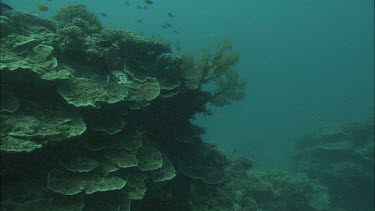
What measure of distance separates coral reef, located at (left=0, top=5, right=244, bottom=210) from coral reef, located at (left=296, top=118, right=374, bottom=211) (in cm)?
1254

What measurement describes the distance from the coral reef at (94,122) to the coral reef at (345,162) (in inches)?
494

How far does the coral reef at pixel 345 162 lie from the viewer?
17.4 m

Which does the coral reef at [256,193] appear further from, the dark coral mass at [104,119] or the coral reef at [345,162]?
the coral reef at [345,162]

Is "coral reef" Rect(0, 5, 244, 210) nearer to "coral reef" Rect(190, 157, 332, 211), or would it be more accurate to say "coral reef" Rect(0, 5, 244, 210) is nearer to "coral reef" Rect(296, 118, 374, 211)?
"coral reef" Rect(190, 157, 332, 211)

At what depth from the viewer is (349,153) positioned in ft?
62.0

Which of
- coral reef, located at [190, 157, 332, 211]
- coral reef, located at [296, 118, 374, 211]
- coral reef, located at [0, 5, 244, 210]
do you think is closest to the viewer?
coral reef, located at [0, 5, 244, 210]

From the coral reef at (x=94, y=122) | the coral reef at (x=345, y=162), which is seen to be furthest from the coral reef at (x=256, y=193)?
the coral reef at (x=345, y=162)

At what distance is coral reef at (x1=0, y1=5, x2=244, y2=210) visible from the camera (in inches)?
175

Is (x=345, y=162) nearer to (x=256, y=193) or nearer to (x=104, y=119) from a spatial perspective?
(x=256, y=193)

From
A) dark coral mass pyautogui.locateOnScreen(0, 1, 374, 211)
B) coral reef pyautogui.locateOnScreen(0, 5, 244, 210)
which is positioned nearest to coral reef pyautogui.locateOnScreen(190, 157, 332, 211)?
dark coral mass pyautogui.locateOnScreen(0, 1, 374, 211)

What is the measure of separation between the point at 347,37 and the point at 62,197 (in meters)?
191

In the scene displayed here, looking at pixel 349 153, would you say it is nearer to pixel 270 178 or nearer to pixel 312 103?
pixel 270 178

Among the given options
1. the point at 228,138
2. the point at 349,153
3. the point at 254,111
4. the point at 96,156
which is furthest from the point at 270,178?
the point at 254,111

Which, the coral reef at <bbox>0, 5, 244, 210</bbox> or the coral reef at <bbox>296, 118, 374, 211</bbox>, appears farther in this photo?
the coral reef at <bbox>296, 118, 374, 211</bbox>
